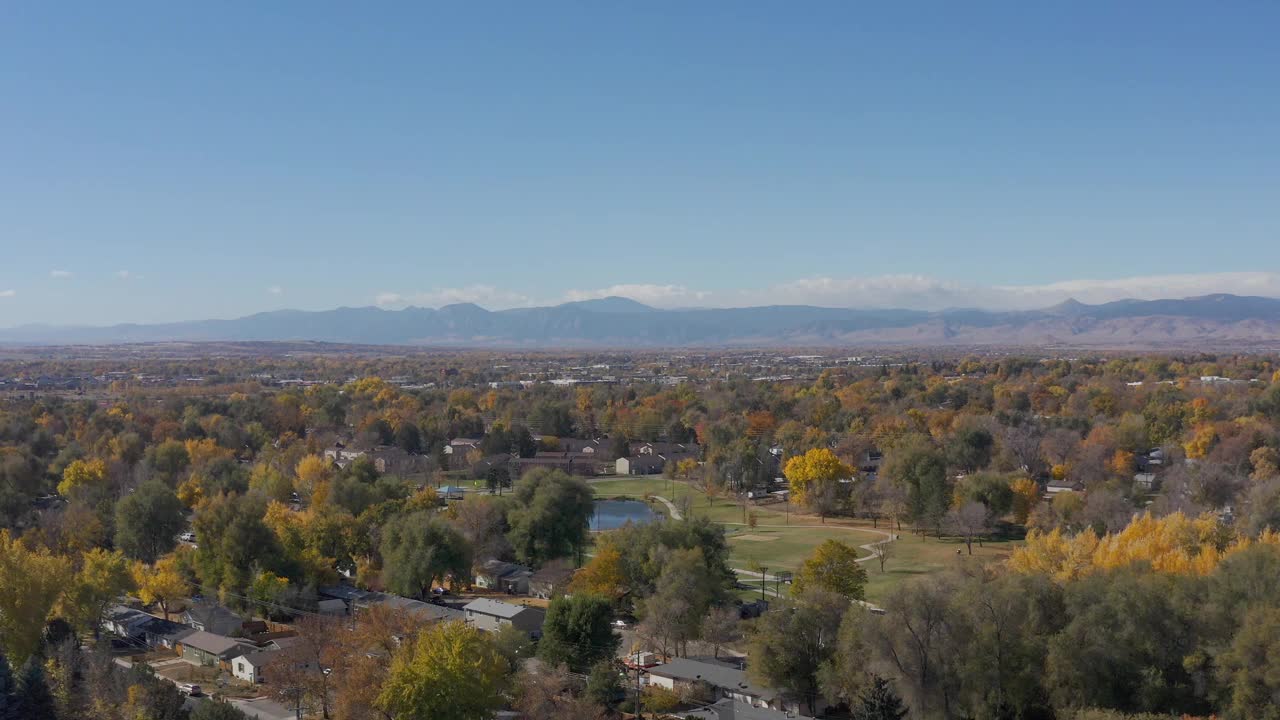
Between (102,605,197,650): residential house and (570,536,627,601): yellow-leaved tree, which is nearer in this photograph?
(102,605,197,650): residential house

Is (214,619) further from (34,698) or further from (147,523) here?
(147,523)

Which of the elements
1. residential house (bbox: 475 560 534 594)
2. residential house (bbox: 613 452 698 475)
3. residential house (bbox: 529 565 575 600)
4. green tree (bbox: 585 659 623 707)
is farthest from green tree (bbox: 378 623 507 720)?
residential house (bbox: 613 452 698 475)

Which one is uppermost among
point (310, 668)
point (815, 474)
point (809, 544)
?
point (815, 474)

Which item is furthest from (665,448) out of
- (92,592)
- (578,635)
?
(92,592)

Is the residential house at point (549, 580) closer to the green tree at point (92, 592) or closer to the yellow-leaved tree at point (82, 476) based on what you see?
the green tree at point (92, 592)

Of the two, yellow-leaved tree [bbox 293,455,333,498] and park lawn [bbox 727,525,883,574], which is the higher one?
yellow-leaved tree [bbox 293,455,333,498]

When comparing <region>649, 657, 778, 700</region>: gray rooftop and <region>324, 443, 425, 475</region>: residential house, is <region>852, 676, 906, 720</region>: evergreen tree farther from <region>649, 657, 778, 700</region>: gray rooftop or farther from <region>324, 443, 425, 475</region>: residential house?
<region>324, 443, 425, 475</region>: residential house
